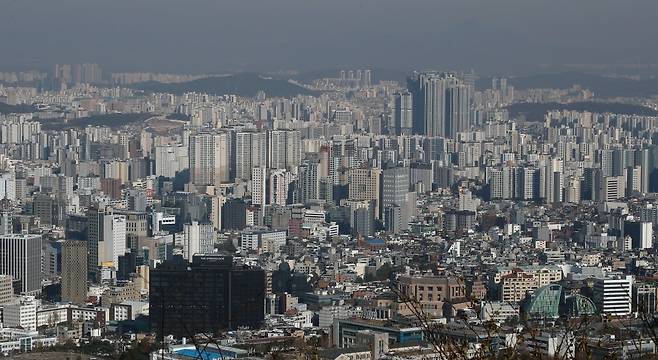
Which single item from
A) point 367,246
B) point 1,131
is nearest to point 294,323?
point 367,246

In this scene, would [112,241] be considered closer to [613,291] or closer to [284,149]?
[613,291]

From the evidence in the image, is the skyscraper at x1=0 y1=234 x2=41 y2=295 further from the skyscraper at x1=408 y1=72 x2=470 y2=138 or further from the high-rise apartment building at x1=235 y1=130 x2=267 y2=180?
the skyscraper at x1=408 y1=72 x2=470 y2=138

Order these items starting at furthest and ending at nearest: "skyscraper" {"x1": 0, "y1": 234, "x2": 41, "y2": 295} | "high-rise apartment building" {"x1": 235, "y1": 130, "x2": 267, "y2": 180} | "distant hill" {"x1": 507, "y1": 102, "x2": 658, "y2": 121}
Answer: "distant hill" {"x1": 507, "y1": 102, "x2": 658, "y2": 121}
"high-rise apartment building" {"x1": 235, "y1": 130, "x2": 267, "y2": 180}
"skyscraper" {"x1": 0, "y1": 234, "x2": 41, "y2": 295}

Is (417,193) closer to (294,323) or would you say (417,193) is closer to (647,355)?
(294,323)

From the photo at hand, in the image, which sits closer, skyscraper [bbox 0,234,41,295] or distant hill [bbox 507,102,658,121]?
skyscraper [bbox 0,234,41,295]

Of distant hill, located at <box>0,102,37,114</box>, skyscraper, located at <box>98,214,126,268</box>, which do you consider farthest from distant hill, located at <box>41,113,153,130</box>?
skyscraper, located at <box>98,214,126,268</box>

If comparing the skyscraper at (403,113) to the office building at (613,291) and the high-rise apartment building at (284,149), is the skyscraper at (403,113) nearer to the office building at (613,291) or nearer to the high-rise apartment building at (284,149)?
the high-rise apartment building at (284,149)
